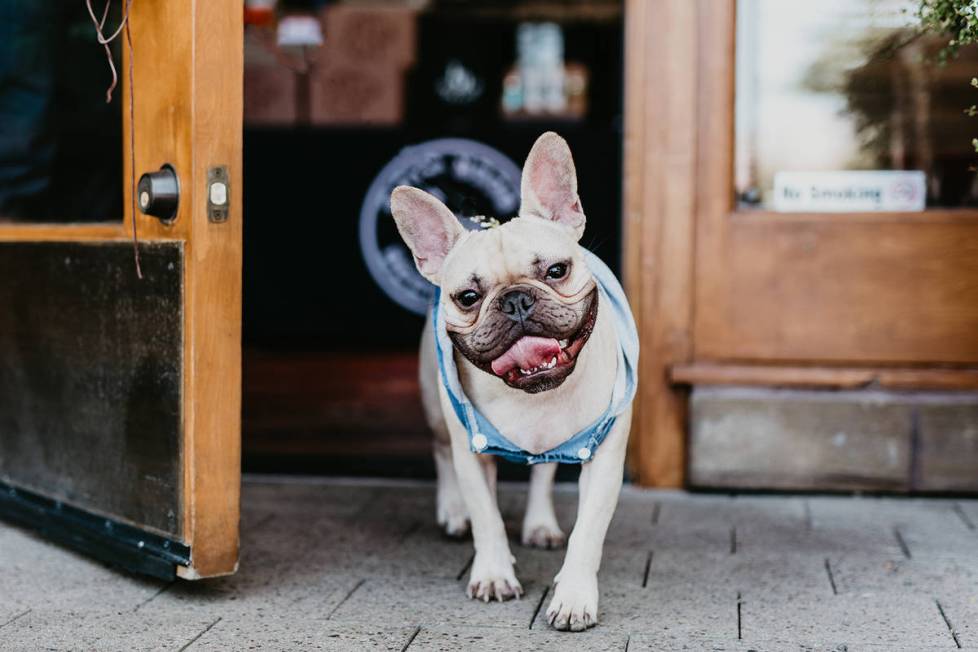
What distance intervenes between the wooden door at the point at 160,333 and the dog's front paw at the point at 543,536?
900 mm

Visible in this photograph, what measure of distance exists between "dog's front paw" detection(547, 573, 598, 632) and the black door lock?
1285 mm

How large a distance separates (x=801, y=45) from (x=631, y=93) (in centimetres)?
66

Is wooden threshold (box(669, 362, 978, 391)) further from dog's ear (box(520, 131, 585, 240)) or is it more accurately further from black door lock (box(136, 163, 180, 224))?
black door lock (box(136, 163, 180, 224))

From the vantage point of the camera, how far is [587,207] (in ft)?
17.8

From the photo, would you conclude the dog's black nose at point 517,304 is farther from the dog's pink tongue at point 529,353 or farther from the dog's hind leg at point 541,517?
the dog's hind leg at point 541,517

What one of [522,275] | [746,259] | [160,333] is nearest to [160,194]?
[160,333]

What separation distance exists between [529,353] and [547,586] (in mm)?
774

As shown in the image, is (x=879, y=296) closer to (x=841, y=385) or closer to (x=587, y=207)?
(x=841, y=385)

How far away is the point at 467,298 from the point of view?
2656 millimetres

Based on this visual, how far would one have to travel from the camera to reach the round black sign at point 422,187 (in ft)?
18.7

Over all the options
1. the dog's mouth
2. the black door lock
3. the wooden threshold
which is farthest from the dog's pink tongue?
the wooden threshold

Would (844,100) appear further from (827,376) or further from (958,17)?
(958,17)

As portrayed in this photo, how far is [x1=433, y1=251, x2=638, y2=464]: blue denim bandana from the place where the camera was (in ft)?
9.32

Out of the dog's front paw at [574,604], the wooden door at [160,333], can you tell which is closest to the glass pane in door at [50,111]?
the wooden door at [160,333]
